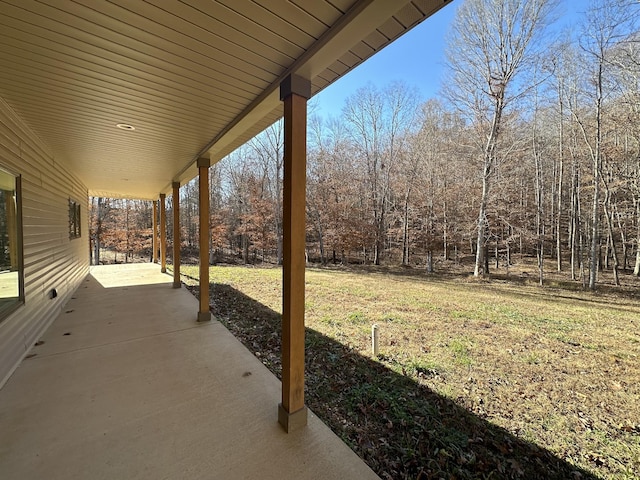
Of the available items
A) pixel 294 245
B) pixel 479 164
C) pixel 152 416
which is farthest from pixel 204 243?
pixel 479 164

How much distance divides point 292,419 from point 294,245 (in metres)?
1.24

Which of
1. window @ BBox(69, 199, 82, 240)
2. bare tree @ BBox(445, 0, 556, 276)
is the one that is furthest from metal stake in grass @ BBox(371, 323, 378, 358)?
bare tree @ BBox(445, 0, 556, 276)

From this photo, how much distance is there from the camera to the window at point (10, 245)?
8.72 feet

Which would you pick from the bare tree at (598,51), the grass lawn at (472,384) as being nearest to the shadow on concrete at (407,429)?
the grass lawn at (472,384)

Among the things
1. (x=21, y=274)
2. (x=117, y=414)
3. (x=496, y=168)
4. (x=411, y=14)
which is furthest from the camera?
(x=496, y=168)

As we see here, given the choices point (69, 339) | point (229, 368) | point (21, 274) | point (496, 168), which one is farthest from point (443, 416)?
point (496, 168)

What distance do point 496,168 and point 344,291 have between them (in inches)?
284

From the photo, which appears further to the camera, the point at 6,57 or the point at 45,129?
the point at 45,129

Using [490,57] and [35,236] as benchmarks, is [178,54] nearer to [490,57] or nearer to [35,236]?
[35,236]

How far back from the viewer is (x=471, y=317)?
4438 millimetres

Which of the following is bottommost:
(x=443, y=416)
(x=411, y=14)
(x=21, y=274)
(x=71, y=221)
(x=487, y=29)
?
(x=443, y=416)

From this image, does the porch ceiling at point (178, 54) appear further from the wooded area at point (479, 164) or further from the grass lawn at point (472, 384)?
the wooded area at point (479, 164)

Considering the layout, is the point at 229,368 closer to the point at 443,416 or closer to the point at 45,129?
the point at 443,416

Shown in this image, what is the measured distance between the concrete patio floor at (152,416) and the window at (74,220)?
340 cm
